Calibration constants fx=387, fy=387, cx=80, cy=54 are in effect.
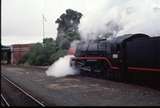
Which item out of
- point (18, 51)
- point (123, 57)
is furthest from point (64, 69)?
point (18, 51)

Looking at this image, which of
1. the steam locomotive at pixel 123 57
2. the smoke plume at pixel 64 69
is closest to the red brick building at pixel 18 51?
the smoke plume at pixel 64 69

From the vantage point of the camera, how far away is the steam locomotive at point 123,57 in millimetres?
17469

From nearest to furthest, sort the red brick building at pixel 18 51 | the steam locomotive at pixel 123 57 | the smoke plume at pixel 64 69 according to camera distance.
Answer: the steam locomotive at pixel 123 57 → the smoke plume at pixel 64 69 → the red brick building at pixel 18 51

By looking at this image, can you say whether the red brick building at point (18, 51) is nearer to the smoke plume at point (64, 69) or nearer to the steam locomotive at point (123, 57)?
the smoke plume at point (64, 69)

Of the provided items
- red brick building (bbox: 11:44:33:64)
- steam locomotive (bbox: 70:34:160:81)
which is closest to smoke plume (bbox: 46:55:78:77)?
steam locomotive (bbox: 70:34:160:81)

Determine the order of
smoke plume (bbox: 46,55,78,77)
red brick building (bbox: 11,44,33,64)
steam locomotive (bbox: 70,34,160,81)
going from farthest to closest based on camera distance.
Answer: red brick building (bbox: 11,44,33,64) → smoke plume (bbox: 46,55,78,77) → steam locomotive (bbox: 70,34,160,81)

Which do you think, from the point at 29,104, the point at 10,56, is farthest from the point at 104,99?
the point at 10,56

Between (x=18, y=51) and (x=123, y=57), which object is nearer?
(x=123, y=57)

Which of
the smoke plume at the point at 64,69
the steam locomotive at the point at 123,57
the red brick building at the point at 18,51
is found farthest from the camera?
the red brick building at the point at 18,51

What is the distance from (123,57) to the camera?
20312 mm

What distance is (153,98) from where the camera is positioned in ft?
47.5

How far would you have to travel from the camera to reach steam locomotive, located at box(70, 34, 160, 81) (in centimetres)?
1747

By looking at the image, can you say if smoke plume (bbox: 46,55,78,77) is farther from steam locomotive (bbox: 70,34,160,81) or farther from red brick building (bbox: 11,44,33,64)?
red brick building (bbox: 11,44,33,64)

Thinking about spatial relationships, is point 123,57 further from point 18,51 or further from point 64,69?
point 18,51
